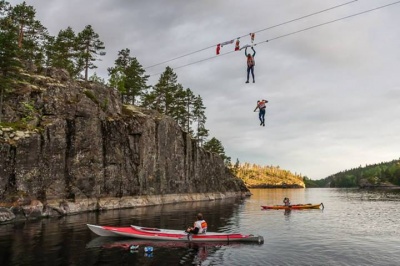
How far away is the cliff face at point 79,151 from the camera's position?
146 ft

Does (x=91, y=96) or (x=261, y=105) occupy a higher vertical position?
(x=91, y=96)

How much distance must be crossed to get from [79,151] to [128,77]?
37.6m

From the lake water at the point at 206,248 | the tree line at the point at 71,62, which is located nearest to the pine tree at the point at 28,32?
the tree line at the point at 71,62

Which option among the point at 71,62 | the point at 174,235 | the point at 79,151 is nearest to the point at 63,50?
the point at 71,62

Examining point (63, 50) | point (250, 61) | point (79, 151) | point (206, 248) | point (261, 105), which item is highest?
point (63, 50)

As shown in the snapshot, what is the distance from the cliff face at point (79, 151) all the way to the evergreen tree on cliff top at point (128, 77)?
32.8 ft

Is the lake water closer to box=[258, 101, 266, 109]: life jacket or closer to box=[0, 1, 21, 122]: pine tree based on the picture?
box=[258, 101, 266, 109]: life jacket

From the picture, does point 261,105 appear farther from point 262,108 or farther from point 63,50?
point 63,50

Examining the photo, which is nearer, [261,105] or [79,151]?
[261,105]

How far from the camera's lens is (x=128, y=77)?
85.8 meters

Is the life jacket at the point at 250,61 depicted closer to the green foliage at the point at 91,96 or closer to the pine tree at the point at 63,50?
the green foliage at the point at 91,96

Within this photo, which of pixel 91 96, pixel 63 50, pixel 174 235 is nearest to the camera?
pixel 174 235

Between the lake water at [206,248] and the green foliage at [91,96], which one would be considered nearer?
the lake water at [206,248]

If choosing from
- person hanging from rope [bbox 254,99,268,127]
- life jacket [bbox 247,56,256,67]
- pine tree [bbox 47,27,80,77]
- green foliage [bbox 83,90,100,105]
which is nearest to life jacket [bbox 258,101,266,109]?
person hanging from rope [bbox 254,99,268,127]
